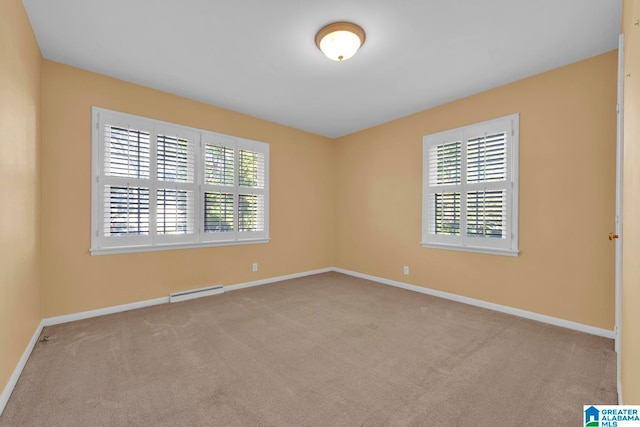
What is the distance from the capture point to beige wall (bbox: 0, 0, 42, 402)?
175 centimetres

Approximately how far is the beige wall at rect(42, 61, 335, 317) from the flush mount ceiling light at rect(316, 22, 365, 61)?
229 cm

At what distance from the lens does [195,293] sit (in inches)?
150

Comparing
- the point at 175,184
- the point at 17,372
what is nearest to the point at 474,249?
the point at 175,184

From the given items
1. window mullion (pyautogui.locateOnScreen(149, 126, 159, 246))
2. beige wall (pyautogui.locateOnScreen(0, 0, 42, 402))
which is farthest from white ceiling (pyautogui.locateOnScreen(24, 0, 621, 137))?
window mullion (pyautogui.locateOnScreen(149, 126, 159, 246))

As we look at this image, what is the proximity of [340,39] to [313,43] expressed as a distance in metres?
0.31

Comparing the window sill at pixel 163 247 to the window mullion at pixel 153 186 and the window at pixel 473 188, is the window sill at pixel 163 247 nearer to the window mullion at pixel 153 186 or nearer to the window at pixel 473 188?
the window mullion at pixel 153 186

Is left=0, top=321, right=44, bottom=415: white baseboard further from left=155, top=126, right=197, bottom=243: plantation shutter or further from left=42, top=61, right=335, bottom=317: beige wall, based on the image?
left=155, top=126, right=197, bottom=243: plantation shutter

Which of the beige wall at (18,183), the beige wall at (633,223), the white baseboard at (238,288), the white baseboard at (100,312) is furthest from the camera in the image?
the white baseboard at (100,312)

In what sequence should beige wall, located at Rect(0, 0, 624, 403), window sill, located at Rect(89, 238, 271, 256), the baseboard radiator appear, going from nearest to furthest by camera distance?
beige wall, located at Rect(0, 0, 624, 403)
window sill, located at Rect(89, 238, 271, 256)
the baseboard radiator

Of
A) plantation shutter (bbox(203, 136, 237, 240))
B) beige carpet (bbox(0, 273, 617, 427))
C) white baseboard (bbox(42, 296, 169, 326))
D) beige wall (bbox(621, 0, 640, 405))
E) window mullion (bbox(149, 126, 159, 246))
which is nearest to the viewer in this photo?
beige wall (bbox(621, 0, 640, 405))

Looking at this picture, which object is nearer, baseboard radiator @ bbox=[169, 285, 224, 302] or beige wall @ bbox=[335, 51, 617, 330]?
beige wall @ bbox=[335, 51, 617, 330]

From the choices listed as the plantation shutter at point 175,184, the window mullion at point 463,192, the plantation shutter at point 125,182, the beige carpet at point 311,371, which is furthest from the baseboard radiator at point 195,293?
the window mullion at point 463,192

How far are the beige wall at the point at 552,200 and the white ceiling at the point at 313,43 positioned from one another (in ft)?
0.85

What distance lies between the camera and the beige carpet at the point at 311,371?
1.63 metres
